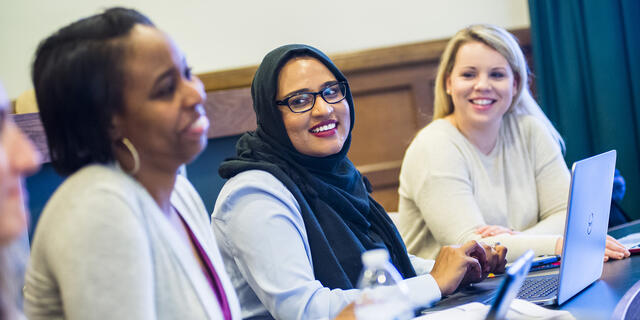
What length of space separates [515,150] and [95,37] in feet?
5.67

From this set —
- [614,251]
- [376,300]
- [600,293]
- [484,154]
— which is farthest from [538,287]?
[484,154]

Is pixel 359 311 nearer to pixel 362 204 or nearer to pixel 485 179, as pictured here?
pixel 362 204

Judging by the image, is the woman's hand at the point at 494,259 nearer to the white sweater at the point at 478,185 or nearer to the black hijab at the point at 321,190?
the black hijab at the point at 321,190

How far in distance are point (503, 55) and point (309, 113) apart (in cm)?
97

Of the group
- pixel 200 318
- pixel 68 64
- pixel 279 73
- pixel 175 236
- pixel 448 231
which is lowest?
pixel 448 231

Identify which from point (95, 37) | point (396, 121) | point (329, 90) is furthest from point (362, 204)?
point (396, 121)

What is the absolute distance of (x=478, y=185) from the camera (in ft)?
7.39

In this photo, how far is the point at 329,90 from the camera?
1.71 metres

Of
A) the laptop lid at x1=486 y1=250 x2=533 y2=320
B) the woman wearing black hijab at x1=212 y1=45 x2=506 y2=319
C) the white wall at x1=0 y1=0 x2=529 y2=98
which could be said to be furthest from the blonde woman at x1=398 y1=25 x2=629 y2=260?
the laptop lid at x1=486 y1=250 x2=533 y2=320

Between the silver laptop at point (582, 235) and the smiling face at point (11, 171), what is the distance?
0.93 m

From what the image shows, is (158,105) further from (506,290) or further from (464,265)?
(464,265)

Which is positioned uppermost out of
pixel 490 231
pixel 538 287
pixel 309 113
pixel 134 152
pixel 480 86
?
pixel 134 152

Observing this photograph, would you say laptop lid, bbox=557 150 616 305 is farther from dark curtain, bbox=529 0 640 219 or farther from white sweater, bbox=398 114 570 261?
dark curtain, bbox=529 0 640 219

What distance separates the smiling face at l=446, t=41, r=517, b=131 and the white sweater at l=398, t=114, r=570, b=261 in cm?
8
